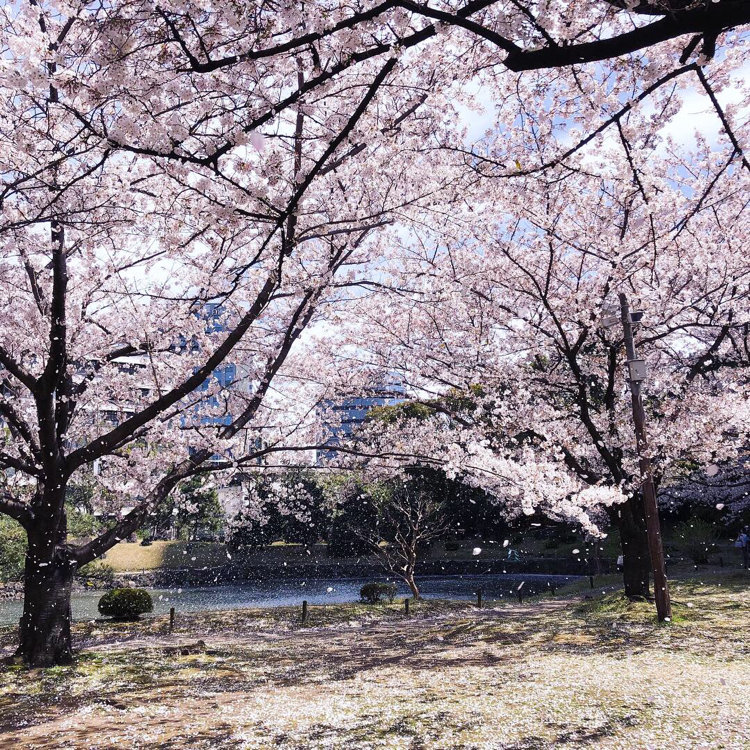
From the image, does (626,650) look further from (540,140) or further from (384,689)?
(540,140)

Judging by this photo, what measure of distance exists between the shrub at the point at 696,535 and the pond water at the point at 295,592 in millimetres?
5807

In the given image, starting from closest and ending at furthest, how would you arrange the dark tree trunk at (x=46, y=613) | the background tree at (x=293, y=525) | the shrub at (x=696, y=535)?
the dark tree trunk at (x=46, y=613)
the shrub at (x=696, y=535)
the background tree at (x=293, y=525)

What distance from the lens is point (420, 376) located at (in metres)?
13.2

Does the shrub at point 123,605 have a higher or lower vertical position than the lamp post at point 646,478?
lower

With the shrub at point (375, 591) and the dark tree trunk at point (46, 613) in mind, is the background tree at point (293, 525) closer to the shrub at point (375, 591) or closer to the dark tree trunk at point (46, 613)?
the shrub at point (375, 591)

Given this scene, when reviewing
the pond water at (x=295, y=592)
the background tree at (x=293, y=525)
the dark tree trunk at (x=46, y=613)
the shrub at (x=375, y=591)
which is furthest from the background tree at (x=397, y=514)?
the dark tree trunk at (x=46, y=613)

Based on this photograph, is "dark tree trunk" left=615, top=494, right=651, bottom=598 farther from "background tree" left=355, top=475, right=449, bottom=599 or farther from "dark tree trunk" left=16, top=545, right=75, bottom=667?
"background tree" left=355, top=475, right=449, bottom=599

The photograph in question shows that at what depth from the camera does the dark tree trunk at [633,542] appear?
1277 cm

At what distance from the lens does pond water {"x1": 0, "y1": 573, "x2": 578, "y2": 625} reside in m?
23.8

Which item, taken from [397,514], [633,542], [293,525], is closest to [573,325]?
[633,542]

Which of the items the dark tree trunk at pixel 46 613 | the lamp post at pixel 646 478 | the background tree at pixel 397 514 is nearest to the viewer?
the dark tree trunk at pixel 46 613

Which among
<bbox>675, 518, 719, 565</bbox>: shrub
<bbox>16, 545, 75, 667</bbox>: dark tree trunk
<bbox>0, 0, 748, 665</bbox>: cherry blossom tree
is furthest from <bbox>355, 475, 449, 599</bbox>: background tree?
<bbox>16, 545, 75, 667</bbox>: dark tree trunk

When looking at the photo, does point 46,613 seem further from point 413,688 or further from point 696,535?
point 696,535

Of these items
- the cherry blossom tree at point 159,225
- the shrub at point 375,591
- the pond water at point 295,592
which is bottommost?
the pond water at point 295,592
